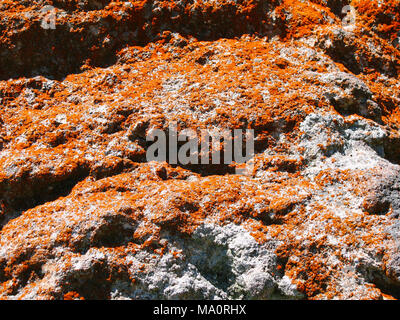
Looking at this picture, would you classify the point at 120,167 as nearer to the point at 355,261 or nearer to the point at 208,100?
the point at 208,100

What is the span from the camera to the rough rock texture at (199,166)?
293cm

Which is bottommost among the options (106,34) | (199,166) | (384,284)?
(384,284)

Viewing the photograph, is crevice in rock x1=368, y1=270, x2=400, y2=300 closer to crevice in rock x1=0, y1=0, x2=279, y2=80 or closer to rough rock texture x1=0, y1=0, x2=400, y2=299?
rough rock texture x1=0, y1=0, x2=400, y2=299

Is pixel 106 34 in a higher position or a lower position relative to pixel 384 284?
higher

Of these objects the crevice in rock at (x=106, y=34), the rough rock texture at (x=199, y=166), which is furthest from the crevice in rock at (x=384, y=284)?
the crevice in rock at (x=106, y=34)

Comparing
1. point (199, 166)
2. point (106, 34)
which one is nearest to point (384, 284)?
point (199, 166)

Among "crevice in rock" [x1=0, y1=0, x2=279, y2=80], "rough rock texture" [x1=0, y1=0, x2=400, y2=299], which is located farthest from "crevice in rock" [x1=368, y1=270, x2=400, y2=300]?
"crevice in rock" [x1=0, y1=0, x2=279, y2=80]

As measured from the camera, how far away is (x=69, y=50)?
4.40m

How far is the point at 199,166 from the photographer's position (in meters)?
3.62

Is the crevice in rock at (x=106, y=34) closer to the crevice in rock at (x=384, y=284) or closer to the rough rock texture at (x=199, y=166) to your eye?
the rough rock texture at (x=199, y=166)

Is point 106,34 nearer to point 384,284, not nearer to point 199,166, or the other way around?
point 199,166

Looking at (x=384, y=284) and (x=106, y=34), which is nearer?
(x=384, y=284)

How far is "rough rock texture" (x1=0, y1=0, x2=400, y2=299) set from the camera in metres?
2.93

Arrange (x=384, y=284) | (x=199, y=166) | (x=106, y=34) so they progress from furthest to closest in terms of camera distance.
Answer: (x=106, y=34)
(x=199, y=166)
(x=384, y=284)
